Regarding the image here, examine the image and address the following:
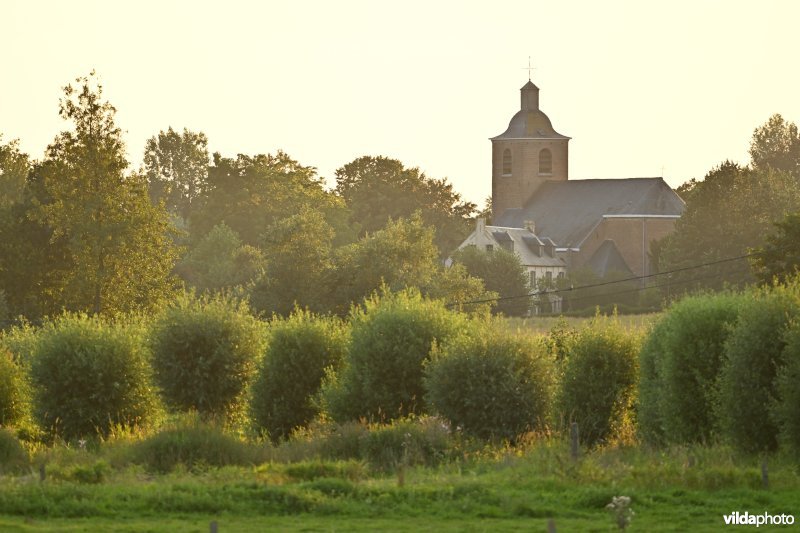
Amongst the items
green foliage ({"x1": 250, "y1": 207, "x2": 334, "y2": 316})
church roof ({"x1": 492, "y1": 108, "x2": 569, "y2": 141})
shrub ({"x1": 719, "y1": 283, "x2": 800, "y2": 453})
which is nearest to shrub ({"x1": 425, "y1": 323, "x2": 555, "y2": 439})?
shrub ({"x1": 719, "y1": 283, "x2": 800, "y2": 453})

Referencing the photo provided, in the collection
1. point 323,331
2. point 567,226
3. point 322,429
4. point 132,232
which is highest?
point 567,226

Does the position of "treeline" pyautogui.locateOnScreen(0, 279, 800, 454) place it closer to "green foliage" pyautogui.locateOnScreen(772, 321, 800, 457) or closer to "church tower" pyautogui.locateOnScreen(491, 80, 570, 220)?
"green foliage" pyautogui.locateOnScreen(772, 321, 800, 457)

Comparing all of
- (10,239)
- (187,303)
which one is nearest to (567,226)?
(10,239)

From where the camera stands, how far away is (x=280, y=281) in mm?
78125

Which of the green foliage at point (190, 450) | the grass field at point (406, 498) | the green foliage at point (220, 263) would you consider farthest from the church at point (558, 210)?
the grass field at point (406, 498)

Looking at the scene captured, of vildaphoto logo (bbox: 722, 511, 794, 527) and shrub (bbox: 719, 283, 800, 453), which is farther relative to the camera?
shrub (bbox: 719, 283, 800, 453)

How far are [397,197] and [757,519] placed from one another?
11152 cm

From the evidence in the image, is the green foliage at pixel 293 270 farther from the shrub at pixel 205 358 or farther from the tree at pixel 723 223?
the tree at pixel 723 223

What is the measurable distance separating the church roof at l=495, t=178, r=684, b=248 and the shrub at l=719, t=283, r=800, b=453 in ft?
351

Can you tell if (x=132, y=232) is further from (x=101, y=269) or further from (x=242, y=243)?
(x=242, y=243)

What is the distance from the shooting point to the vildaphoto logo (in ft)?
80.7

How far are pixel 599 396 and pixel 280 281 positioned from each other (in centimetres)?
3985

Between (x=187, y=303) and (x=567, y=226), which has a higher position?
(x=567, y=226)

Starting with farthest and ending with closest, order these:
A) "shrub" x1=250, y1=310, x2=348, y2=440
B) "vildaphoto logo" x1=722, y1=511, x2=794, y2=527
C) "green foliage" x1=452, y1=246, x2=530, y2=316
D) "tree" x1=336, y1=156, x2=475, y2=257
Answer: "tree" x1=336, y1=156, x2=475, y2=257 → "green foliage" x1=452, y1=246, x2=530, y2=316 → "shrub" x1=250, y1=310, x2=348, y2=440 → "vildaphoto logo" x1=722, y1=511, x2=794, y2=527
